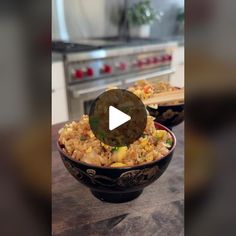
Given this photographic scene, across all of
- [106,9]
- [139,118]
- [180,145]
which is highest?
[106,9]

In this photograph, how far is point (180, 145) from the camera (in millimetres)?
597

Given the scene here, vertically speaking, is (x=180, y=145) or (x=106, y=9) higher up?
(x=106, y=9)

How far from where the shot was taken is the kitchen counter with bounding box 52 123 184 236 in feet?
1.26

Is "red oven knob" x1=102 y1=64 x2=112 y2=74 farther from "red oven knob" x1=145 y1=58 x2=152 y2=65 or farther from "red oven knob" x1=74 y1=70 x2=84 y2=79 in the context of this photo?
"red oven knob" x1=145 y1=58 x2=152 y2=65

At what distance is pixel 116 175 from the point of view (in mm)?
390

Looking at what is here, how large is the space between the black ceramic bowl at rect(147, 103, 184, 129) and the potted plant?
5.15ft

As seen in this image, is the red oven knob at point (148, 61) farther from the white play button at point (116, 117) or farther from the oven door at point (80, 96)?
the white play button at point (116, 117)

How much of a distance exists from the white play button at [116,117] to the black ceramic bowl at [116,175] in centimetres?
6

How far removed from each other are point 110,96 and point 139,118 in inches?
1.9

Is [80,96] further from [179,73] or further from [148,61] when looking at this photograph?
[179,73]
